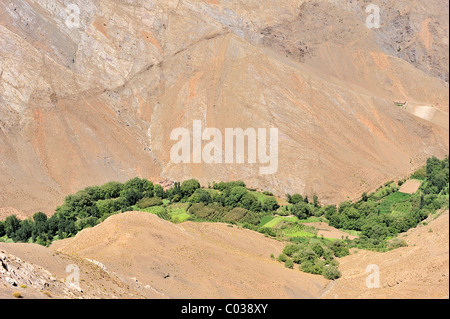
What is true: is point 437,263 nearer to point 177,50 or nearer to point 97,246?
point 97,246

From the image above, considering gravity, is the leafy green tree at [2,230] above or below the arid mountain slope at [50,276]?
below

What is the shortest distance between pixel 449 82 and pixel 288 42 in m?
→ 18.4

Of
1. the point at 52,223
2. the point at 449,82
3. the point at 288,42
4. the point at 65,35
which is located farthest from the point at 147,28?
the point at 449,82

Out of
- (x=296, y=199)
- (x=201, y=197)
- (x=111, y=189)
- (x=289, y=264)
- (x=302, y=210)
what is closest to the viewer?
(x=289, y=264)

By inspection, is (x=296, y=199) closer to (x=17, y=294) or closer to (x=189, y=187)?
(x=189, y=187)

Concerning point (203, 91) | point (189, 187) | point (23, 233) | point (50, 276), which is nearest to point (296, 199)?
point (189, 187)

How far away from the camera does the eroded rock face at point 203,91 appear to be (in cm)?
5875

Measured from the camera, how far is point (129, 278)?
33156 mm

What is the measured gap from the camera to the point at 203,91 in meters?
64.7

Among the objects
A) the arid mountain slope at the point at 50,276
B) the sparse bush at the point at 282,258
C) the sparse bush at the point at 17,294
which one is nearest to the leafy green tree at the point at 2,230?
the arid mountain slope at the point at 50,276

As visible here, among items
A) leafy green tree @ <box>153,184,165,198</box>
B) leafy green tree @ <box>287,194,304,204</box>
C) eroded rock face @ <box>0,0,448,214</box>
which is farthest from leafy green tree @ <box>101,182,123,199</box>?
leafy green tree @ <box>287,194,304,204</box>

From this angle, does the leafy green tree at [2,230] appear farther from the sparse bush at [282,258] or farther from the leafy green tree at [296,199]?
the leafy green tree at [296,199]

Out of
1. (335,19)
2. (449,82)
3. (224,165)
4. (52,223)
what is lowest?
(52,223)

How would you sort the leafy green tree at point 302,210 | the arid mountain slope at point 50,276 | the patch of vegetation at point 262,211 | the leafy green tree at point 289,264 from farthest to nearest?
the leafy green tree at point 302,210 → the patch of vegetation at point 262,211 → the leafy green tree at point 289,264 → the arid mountain slope at point 50,276
